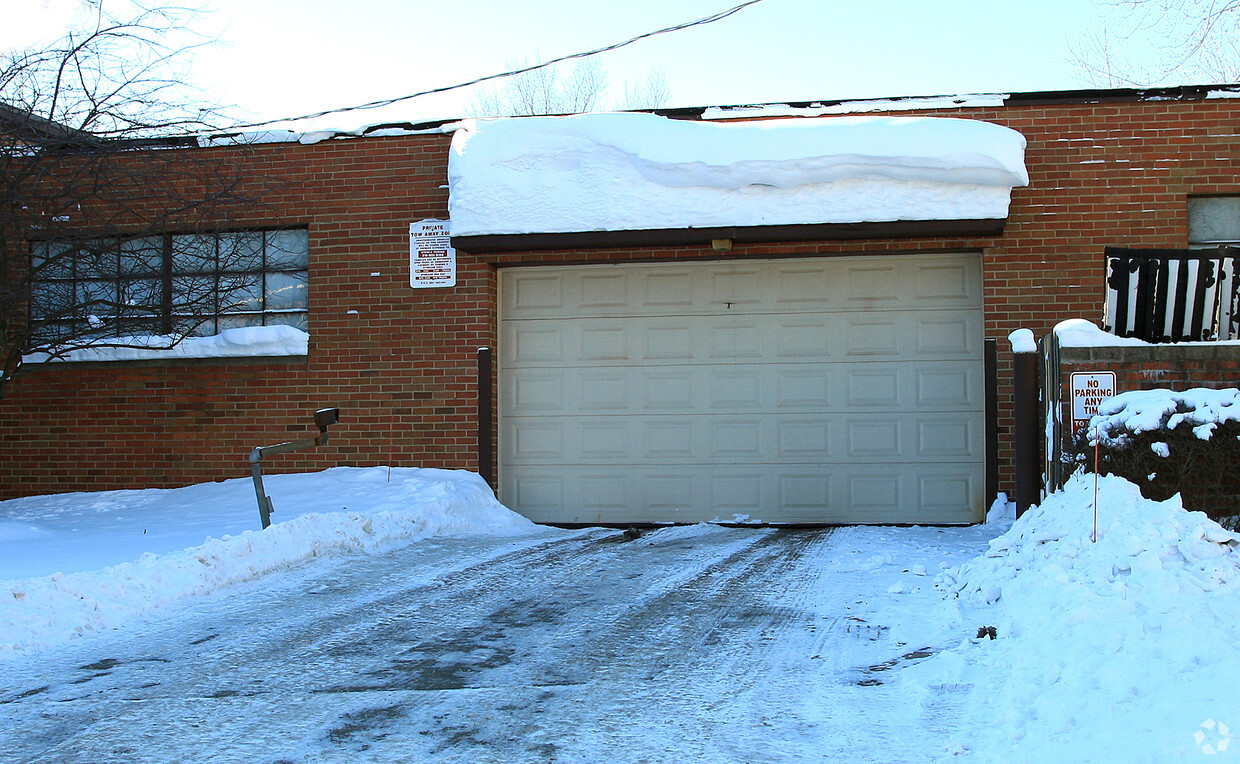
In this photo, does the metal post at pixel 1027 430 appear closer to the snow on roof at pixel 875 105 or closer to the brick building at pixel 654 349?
the brick building at pixel 654 349

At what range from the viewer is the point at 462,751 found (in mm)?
3629

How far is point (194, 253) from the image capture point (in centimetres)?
1114

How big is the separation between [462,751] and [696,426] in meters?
7.26

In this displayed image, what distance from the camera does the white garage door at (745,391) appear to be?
10.4 m

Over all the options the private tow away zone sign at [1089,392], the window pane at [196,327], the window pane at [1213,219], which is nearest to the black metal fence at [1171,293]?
the private tow away zone sign at [1089,392]

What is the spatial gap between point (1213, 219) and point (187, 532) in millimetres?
9739

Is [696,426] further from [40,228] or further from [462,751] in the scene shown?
[462,751]

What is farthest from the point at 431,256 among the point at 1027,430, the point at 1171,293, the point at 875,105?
the point at 1171,293

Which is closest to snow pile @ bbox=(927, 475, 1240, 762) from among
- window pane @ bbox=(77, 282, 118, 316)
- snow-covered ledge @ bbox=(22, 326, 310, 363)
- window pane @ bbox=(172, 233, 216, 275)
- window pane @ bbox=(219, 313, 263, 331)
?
snow-covered ledge @ bbox=(22, 326, 310, 363)

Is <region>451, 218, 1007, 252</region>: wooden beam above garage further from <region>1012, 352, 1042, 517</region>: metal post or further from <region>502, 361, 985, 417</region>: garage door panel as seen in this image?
<region>1012, 352, 1042, 517</region>: metal post

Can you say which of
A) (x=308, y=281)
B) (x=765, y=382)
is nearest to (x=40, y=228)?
(x=308, y=281)

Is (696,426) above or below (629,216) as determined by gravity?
below

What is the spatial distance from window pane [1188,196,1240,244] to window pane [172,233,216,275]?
1001cm

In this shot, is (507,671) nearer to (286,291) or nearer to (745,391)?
(745,391)
